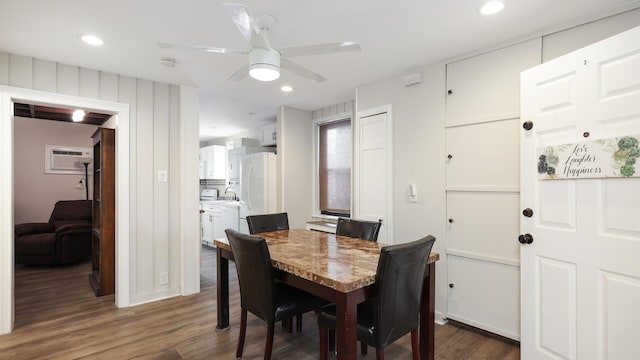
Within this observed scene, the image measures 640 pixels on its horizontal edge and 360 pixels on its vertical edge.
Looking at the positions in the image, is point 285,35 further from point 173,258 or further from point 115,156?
point 173,258

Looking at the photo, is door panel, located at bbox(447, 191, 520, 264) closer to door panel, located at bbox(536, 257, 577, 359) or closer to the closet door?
the closet door

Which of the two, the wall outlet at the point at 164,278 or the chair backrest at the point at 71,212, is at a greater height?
the chair backrest at the point at 71,212

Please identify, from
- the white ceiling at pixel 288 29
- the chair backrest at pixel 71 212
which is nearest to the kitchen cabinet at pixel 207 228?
the chair backrest at pixel 71 212

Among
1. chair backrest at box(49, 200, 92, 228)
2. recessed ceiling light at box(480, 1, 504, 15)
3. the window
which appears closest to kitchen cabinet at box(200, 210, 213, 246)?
chair backrest at box(49, 200, 92, 228)

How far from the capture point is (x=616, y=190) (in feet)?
5.59

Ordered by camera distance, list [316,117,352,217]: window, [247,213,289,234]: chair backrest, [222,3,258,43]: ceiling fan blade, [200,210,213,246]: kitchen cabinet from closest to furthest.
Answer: [222,3,258,43]: ceiling fan blade < [247,213,289,234]: chair backrest < [316,117,352,217]: window < [200,210,213,246]: kitchen cabinet

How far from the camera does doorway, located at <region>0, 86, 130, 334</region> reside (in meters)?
2.65

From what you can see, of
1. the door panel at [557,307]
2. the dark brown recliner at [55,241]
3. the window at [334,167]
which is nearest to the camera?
the door panel at [557,307]

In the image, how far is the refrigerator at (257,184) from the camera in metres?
4.87

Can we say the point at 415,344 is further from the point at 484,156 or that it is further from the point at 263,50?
the point at 263,50

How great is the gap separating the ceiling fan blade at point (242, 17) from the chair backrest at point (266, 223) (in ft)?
5.90

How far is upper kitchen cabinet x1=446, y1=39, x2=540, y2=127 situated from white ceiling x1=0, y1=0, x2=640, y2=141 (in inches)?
4.5

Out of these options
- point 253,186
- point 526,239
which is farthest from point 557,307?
point 253,186

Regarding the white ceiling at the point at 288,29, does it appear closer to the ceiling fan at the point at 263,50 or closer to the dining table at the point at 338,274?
the ceiling fan at the point at 263,50
